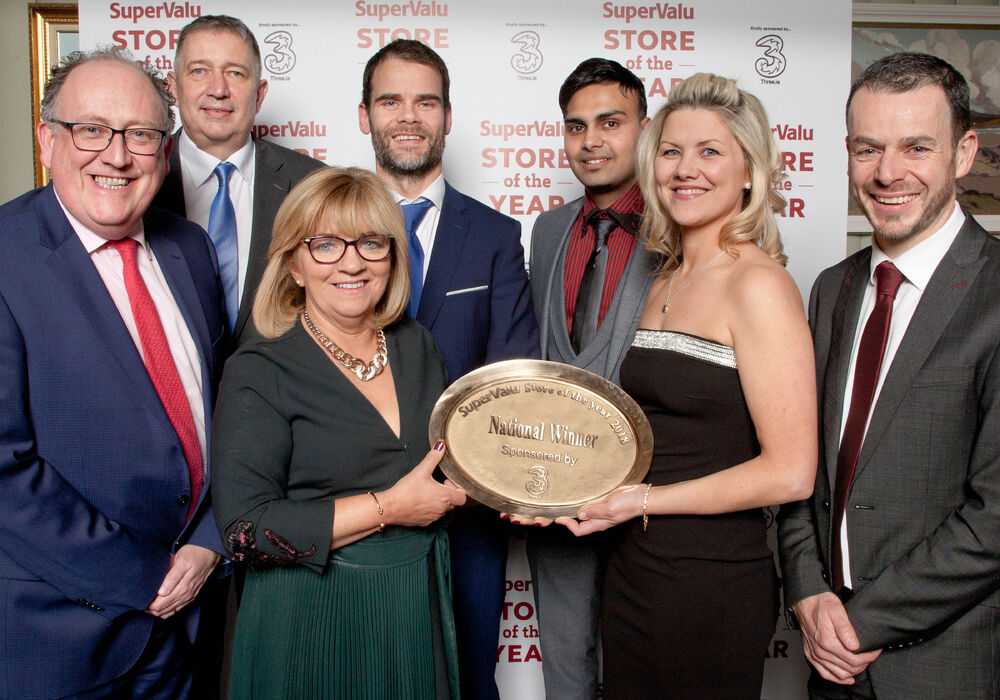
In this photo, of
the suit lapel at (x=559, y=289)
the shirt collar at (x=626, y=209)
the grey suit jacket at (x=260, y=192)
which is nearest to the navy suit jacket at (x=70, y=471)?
the grey suit jacket at (x=260, y=192)

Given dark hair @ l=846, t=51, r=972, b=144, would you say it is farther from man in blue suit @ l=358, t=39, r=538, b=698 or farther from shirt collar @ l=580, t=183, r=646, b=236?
man in blue suit @ l=358, t=39, r=538, b=698

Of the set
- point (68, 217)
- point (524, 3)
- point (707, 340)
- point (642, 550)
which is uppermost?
point (524, 3)

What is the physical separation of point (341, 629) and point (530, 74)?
2613 mm

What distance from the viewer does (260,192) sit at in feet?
8.66

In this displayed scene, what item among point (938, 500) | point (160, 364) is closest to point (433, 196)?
point (160, 364)

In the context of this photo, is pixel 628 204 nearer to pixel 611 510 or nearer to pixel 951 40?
pixel 611 510

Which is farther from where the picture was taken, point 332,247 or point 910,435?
point 332,247

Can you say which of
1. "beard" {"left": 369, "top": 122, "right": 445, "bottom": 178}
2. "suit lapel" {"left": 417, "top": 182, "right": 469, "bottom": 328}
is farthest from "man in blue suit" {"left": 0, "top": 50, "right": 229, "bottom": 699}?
"beard" {"left": 369, "top": 122, "right": 445, "bottom": 178}

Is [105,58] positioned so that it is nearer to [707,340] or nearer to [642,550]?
[707,340]

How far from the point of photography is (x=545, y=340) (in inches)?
105

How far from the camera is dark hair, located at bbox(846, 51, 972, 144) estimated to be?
1736 mm

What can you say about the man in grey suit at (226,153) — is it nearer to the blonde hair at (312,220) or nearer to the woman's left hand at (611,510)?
the blonde hair at (312,220)

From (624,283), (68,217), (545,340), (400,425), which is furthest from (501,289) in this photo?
(68,217)

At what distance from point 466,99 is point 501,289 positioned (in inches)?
49.5
